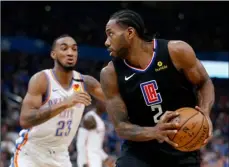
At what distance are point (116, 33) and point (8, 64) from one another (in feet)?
55.4

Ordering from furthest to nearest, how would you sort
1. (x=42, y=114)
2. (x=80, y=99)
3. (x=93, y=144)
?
1. (x=93, y=144)
2. (x=42, y=114)
3. (x=80, y=99)

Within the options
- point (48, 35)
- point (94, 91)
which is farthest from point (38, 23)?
point (94, 91)

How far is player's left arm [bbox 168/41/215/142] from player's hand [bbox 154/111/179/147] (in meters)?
0.47

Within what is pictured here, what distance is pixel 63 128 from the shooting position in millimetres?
6527

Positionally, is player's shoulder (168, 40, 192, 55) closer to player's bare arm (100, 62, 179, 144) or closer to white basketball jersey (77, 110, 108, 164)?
player's bare arm (100, 62, 179, 144)

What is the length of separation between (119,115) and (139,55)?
553mm

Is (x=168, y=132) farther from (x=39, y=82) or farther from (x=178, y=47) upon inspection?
(x=39, y=82)

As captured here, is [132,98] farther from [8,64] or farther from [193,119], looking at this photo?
[8,64]

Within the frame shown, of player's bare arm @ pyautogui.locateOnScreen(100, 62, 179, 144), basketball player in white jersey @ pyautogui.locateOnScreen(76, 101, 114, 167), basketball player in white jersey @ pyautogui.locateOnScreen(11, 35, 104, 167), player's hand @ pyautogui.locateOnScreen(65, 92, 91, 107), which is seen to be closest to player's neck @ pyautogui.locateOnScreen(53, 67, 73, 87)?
basketball player in white jersey @ pyautogui.locateOnScreen(11, 35, 104, 167)

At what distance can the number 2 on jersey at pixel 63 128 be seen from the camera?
650 centimetres

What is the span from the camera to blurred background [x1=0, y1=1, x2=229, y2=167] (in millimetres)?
19000

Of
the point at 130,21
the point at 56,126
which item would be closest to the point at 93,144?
the point at 56,126

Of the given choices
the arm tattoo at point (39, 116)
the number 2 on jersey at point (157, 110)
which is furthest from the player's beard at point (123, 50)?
the arm tattoo at point (39, 116)

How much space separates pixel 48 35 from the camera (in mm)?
22469
